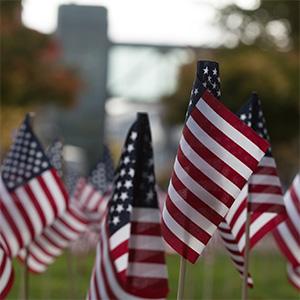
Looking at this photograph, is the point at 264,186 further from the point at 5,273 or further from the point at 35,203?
the point at 5,273

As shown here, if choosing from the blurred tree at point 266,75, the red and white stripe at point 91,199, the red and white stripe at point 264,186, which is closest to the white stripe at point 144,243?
the red and white stripe at point 264,186

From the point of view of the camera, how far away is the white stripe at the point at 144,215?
Answer: 8789mm

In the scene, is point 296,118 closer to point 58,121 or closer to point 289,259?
point 58,121

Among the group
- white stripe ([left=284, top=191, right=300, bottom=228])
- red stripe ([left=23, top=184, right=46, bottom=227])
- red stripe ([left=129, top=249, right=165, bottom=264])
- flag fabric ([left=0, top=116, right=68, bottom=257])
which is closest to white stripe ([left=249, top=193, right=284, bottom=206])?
white stripe ([left=284, top=191, right=300, bottom=228])

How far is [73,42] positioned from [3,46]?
2481cm

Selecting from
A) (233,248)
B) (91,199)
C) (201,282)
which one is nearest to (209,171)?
(233,248)

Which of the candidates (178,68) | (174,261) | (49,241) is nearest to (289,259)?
(49,241)

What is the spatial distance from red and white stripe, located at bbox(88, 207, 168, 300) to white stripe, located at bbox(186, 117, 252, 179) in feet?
3.17

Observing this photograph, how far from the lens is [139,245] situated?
28.9 feet

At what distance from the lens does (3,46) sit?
5662 centimetres

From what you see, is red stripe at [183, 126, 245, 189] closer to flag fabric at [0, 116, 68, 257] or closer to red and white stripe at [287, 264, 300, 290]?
flag fabric at [0, 116, 68, 257]

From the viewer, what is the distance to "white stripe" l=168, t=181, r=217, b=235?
9.52 metres

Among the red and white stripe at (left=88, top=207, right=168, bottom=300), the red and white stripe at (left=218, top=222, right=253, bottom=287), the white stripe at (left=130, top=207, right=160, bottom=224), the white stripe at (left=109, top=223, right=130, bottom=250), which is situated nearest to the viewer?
the red and white stripe at (left=88, top=207, right=168, bottom=300)

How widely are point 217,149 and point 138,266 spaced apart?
4.28 ft
